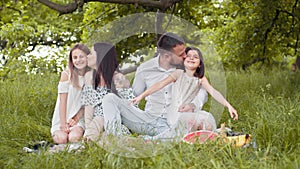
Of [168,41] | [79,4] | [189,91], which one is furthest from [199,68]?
[79,4]

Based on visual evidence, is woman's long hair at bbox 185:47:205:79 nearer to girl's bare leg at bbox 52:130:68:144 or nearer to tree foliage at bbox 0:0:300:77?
girl's bare leg at bbox 52:130:68:144

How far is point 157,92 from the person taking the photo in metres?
4.12

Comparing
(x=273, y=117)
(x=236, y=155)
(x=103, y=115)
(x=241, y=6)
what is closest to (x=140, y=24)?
(x=103, y=115)

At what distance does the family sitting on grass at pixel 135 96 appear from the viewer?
392cm

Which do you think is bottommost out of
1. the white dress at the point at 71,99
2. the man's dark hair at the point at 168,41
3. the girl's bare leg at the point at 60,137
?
the girl's bare leg at the point at 60,137

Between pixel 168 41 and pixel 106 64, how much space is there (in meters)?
0.63

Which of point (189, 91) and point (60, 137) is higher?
point (189, 91)

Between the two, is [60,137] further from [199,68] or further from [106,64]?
[199,68]

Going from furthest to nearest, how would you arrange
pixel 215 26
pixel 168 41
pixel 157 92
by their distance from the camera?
pixel 215 26
pixel 157 92
pixel 168 41

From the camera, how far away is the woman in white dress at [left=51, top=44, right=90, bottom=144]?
4.33 metres

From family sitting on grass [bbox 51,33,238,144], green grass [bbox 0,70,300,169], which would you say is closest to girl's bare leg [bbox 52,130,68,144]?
family sitting on grass [bbox 51,33,238,144]

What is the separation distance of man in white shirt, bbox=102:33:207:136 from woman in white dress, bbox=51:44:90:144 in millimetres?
375

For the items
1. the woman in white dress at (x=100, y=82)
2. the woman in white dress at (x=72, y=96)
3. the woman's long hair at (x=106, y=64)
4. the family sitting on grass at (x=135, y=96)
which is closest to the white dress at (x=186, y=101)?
the family sitting on grass at (x=135, y=96)

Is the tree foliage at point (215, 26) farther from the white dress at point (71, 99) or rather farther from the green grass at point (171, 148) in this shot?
the white dress at point (71, 99)
